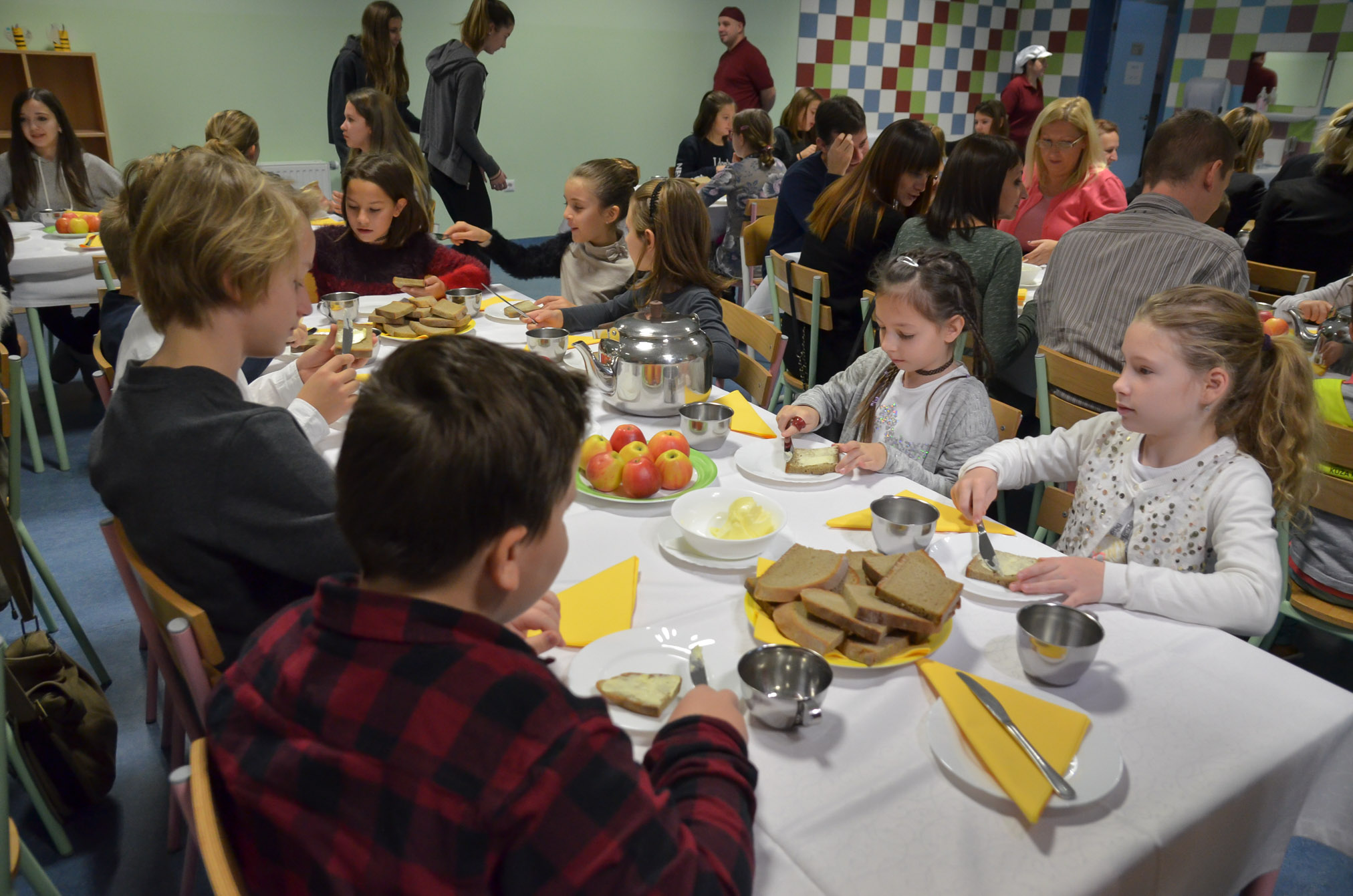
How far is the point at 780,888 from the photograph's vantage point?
30.0 inches

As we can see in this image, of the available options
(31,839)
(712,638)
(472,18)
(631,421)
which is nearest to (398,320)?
(631,421)

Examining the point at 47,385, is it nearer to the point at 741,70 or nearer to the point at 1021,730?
the point at 1021,730

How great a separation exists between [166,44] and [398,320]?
4639 millimetres

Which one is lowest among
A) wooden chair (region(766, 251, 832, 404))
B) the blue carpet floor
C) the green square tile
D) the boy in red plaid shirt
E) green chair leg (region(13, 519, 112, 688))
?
the blue carpet floor

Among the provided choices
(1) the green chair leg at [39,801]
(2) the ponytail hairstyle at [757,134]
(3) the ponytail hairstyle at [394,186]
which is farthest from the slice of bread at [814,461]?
(2) the ponytail hairstyle at [757,134]

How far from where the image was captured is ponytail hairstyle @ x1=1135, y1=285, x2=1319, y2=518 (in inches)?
55.4

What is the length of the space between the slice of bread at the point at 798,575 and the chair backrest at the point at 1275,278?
3115 millimetres

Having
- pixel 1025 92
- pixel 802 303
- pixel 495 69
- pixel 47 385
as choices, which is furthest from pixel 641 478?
pixel 1025 92

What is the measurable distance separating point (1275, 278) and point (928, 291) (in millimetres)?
2543

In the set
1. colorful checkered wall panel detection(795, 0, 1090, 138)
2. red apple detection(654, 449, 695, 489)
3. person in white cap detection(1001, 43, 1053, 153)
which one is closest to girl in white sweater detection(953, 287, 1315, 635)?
red apple detection(654, 449, 695, 489)

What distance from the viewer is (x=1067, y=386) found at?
2031 millimetres

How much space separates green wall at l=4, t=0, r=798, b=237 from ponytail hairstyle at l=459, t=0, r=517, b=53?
2.11 metres

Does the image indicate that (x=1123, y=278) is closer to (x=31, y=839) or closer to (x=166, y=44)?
(x=31, y=839)

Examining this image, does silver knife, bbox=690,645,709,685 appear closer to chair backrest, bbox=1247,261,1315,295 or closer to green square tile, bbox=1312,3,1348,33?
chair backrest, bbox=1247,261,1315,295
